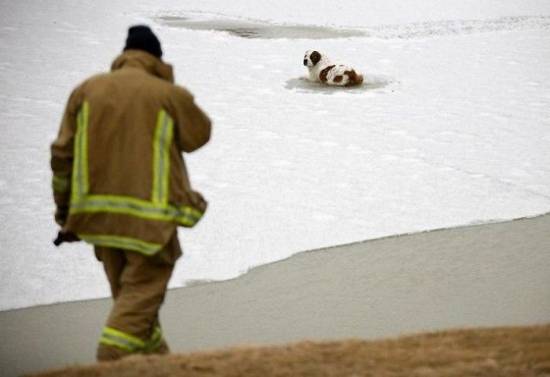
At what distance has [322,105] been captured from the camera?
32.9 feet

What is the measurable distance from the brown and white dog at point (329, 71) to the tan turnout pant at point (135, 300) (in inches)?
286

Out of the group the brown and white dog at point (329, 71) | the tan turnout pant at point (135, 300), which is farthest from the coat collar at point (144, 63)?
the brown and white dog at point (329, 71)

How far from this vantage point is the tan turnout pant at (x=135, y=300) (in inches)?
143

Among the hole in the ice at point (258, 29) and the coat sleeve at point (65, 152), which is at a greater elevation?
the hole in the ice at point (258, 29)

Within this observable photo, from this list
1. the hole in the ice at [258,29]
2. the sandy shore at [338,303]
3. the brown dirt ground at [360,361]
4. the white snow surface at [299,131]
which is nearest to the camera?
the brown dirt ground at [360,361]

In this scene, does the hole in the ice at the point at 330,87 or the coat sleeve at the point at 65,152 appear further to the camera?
the hole in the ice at the point at 330,87

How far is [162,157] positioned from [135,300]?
569 mm

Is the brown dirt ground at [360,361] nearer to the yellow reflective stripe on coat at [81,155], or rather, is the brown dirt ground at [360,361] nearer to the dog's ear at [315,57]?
the yellow reflective stripe on coat at [81,155]

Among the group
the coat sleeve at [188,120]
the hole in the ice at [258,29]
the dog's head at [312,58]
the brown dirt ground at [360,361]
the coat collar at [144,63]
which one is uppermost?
the hole in the ice at [258,29]

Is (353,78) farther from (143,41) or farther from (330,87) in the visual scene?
(143,41)

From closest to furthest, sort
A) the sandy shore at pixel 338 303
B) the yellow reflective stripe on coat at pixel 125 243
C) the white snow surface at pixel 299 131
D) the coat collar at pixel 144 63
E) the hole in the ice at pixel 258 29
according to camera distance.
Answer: the yellow reflective stripe on coat at pixel 125 243
the coat collar at pixel 144 63
the sandy shore at pixel 338 303
the white snow surface at pixel 299 131
the hole in the ice at pixel 258 29

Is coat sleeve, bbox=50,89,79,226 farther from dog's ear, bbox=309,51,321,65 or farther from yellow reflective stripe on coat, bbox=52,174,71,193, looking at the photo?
dog's ear, bbox=309,51,321,65

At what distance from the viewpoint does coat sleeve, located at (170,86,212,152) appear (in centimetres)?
360

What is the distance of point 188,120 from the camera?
143 inches
